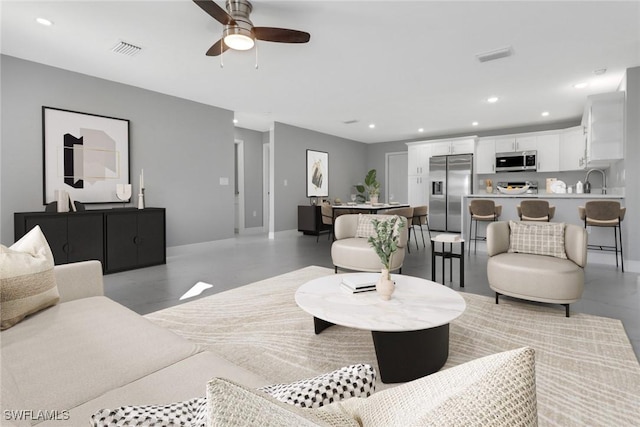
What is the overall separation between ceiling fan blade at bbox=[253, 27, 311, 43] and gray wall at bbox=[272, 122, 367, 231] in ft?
14.8

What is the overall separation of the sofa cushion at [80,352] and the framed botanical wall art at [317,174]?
23.1 feet

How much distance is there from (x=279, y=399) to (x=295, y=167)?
7.60m

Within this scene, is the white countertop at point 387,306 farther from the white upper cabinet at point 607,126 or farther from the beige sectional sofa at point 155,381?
the white upper cabinet at point 607,126

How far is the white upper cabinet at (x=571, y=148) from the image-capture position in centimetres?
696

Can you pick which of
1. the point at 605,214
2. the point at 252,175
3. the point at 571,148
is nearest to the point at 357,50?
the point at 605,214

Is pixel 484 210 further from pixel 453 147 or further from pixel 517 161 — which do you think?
pixel 453 147

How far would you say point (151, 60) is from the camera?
3965 mm

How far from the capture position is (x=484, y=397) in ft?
1.29

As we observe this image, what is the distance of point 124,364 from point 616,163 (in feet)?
22.2

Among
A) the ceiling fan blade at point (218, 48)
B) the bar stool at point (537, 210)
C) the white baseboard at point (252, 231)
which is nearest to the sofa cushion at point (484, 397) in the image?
the ceiling fan blade at point (218, 48)

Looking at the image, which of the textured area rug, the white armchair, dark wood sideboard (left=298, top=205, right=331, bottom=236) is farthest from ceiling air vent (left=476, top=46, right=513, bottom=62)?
dark wood sideboard (left=298, top=205, right=331, bottom=236)

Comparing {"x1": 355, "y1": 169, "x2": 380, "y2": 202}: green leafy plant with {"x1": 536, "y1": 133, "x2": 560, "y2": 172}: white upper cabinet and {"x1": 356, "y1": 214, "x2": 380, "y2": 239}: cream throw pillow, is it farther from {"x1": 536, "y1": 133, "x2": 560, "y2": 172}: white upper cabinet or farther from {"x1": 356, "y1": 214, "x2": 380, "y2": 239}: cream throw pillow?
{"x1": 356, "y1": 214, "x2": 380, "y2": 239}: cream throw pillow

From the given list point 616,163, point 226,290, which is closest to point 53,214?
point 226,290

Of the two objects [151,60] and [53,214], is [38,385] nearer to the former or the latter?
[53,214]
